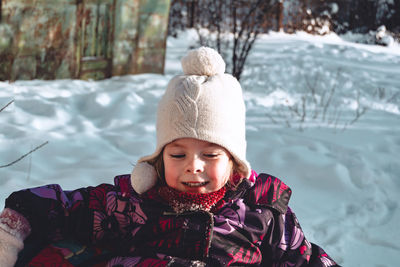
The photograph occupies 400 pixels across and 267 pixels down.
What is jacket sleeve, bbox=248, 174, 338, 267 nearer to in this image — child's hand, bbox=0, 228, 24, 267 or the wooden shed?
child's hand, bbox=0, 228, 24, 267

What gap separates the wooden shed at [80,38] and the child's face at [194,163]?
397 centimetres

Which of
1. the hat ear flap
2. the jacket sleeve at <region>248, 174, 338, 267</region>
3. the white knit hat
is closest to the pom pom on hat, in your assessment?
the white knit hat

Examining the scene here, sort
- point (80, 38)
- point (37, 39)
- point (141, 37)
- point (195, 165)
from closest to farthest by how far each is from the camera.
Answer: point (195, 165) → point (37, 39) → point (80, 38) → point (141, 37)

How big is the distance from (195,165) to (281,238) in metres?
0.55

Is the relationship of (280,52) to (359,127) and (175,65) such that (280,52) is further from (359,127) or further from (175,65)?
(359,127)

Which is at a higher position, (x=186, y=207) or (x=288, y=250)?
(x=186, y=207)

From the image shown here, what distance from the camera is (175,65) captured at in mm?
7953

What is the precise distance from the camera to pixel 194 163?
178cm

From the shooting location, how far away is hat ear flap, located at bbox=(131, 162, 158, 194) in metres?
1.93

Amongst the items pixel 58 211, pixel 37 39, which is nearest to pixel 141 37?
pixel 37 39

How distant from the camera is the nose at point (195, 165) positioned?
70.0 inches

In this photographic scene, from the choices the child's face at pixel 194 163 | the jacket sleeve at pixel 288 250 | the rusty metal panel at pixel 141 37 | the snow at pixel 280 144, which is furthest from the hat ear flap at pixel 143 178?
the rusty metal panel at pixel 141 37

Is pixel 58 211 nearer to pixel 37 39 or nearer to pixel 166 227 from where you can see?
pixel 166 227

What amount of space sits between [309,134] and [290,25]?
1099 centimetres
